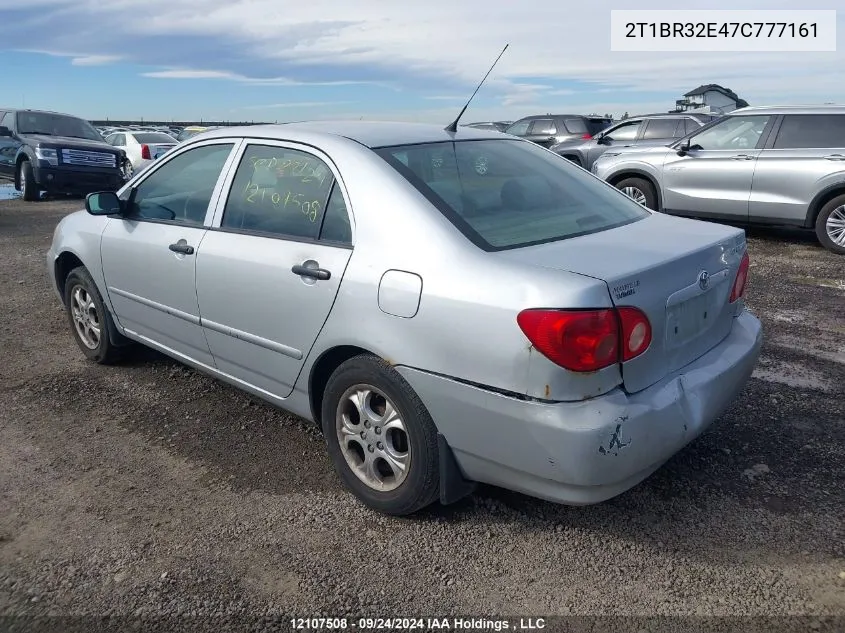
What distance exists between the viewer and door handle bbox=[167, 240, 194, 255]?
3697 mm

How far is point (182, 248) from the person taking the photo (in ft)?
12.3

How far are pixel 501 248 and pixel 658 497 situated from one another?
133 cm

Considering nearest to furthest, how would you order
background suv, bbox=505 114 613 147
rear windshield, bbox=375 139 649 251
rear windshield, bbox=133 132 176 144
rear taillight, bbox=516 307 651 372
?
rear taillight, bbox=516 307 651 372, rear windshield, bbox=375 139 649 251, background suv, bbox=505 114 613 147, rear windshield, bbox=133 132 176 144

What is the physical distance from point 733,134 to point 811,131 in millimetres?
918

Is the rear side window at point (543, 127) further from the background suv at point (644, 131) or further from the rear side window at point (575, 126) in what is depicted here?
the background suv at point (644, 131)

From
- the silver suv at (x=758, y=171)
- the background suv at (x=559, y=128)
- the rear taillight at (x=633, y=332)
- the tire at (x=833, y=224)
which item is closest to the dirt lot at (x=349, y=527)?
the rear taillight at (x=633, y=332)

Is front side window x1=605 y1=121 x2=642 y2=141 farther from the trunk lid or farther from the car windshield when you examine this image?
the trunk lid

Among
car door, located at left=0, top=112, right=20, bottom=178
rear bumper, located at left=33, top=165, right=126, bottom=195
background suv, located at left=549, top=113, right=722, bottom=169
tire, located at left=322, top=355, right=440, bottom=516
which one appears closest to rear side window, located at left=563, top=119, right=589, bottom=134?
background suv, located at left=549, top=113, right=722, bottom=169

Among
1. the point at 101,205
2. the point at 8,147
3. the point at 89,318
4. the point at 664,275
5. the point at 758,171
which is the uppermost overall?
the point at 8,147

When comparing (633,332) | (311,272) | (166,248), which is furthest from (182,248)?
(633,332)

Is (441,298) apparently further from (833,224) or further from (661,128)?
(661,128)

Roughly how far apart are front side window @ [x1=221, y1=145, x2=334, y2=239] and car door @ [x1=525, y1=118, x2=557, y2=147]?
47.3 feet

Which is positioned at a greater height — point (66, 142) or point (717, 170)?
point (66, 142)

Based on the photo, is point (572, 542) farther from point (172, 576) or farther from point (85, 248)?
point (85, 248)
